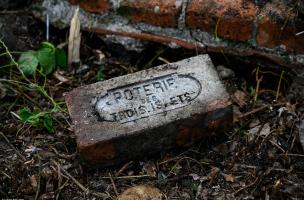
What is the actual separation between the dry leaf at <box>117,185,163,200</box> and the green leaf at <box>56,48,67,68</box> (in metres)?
0.69

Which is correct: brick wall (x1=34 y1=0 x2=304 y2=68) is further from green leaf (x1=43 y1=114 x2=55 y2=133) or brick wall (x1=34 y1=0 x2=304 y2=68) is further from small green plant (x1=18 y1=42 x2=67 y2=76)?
green leaf (x1=43 y1=114 x2=55 y2=133)

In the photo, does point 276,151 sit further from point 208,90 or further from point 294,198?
point 208,90

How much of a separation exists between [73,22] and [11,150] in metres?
0.60

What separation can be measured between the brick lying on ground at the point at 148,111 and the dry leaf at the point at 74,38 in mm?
336

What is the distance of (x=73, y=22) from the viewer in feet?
6.61

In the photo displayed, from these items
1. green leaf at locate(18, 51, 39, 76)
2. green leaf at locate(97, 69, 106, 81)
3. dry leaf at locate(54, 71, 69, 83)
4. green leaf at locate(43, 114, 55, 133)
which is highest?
green leaf at locate(18, 51, 39, 76)

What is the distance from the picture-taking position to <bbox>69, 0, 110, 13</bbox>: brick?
1977 millimetres

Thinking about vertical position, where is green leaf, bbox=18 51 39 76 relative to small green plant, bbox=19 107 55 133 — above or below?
→ above

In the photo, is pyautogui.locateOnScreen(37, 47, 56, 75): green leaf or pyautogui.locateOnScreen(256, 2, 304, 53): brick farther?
pyautogui.locateOnScreen(37, 47, 56, 75): green leaf

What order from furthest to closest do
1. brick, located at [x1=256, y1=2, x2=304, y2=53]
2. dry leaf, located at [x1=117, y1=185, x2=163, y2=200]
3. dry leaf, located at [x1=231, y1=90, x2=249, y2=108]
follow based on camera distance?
dry leaf, located at [x1=231, y1=90, x2=249, y2=108] → brick, located at [x1=256, y1=2, x2=304, y2=53] → dry leaf, located at [x1=117, y1=185, x2=163, y2=200]

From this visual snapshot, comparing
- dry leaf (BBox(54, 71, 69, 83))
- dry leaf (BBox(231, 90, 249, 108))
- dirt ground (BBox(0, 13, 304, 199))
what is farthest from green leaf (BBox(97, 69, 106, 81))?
dry leaf (BBox(231, 90, 249, 108))

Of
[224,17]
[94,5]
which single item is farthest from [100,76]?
[224,17]

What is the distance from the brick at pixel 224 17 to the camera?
1816 millimetres

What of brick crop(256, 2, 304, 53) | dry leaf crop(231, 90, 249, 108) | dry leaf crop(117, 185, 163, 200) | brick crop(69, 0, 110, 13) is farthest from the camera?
brick crop(69, 0, 110, 13)
